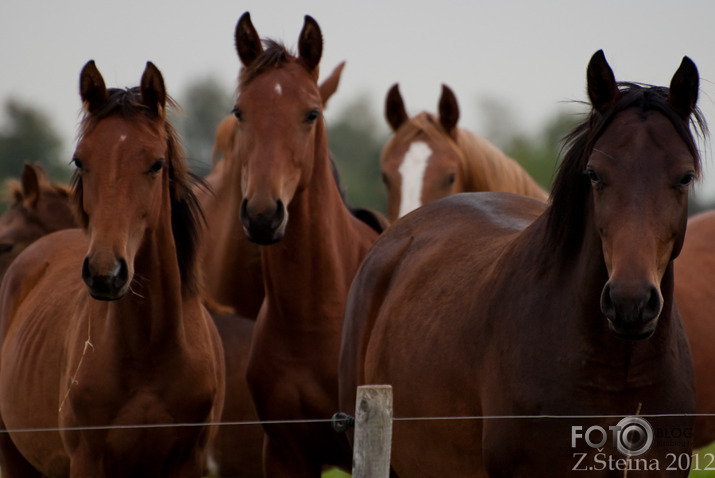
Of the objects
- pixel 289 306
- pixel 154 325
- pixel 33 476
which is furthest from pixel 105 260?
pixel 33 476

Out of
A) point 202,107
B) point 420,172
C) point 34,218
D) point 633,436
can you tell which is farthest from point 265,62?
point 202,107

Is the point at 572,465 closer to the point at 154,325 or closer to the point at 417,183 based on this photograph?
the point at 154,325

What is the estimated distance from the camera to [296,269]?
505 cm

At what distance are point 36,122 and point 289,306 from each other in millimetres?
49094

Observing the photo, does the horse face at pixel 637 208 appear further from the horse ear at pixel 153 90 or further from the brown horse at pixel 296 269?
the horse ear at pixel 153 90

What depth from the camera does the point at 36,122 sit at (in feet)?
168

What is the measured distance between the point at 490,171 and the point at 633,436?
389 centimetres

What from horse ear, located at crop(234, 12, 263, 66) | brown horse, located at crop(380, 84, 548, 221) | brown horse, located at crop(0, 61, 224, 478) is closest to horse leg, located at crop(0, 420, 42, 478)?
brown horse, located at crop(0, 61, 224, 478)

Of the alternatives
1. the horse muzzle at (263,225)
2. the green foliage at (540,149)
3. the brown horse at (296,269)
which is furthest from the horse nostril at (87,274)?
the green foliage at (540,149)

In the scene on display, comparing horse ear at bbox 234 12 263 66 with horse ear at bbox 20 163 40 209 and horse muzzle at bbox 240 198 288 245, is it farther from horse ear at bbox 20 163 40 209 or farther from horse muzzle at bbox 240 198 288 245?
horse ear at bbox 20 163 40 209

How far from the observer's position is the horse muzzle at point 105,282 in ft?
12.8

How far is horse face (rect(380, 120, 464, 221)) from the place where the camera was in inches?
258

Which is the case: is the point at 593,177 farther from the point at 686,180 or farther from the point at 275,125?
the point at 275,125

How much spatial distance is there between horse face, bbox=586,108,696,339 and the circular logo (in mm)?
327
